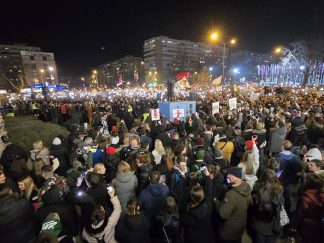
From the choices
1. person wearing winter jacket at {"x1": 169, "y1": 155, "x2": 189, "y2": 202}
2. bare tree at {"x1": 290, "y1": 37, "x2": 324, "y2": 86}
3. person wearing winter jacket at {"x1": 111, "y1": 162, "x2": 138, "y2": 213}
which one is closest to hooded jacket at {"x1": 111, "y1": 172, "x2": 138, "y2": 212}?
person wearing winter jacket at {"x1": 111, "y1": 162, "x2": 138, "y2": 213}

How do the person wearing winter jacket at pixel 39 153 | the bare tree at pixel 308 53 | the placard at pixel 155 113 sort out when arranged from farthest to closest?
the bare tree at pixel 308 53 < the placard at pixel 155 113 < the person wearing winter jacket at pixel 39 153

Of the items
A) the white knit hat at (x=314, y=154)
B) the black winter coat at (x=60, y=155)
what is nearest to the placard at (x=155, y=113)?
the black winter coat at (x=60, y=155)

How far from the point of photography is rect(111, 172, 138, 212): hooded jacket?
4.24 metres

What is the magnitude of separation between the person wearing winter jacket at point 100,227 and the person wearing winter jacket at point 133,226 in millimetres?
123

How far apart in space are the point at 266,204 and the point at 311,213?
1.97 feet

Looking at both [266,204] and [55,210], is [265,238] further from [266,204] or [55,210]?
[55,210]

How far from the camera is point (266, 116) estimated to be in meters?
10.5

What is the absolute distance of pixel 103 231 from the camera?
3326 mm

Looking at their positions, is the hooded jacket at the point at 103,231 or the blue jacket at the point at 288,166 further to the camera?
the blue jacket at the point at 288,166

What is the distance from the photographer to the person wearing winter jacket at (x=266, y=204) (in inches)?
131

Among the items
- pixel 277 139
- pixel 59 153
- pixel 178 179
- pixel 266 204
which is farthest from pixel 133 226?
pixel 277 139

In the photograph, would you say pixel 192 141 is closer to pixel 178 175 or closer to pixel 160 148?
pixel 160 148

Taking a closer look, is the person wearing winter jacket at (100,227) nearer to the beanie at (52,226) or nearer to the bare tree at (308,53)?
the beanie at (52,226)

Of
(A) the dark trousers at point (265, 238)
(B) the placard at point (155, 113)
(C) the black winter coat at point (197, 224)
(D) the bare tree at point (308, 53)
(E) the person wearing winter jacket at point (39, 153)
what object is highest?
(D) the bare tree at point (308, 53)
